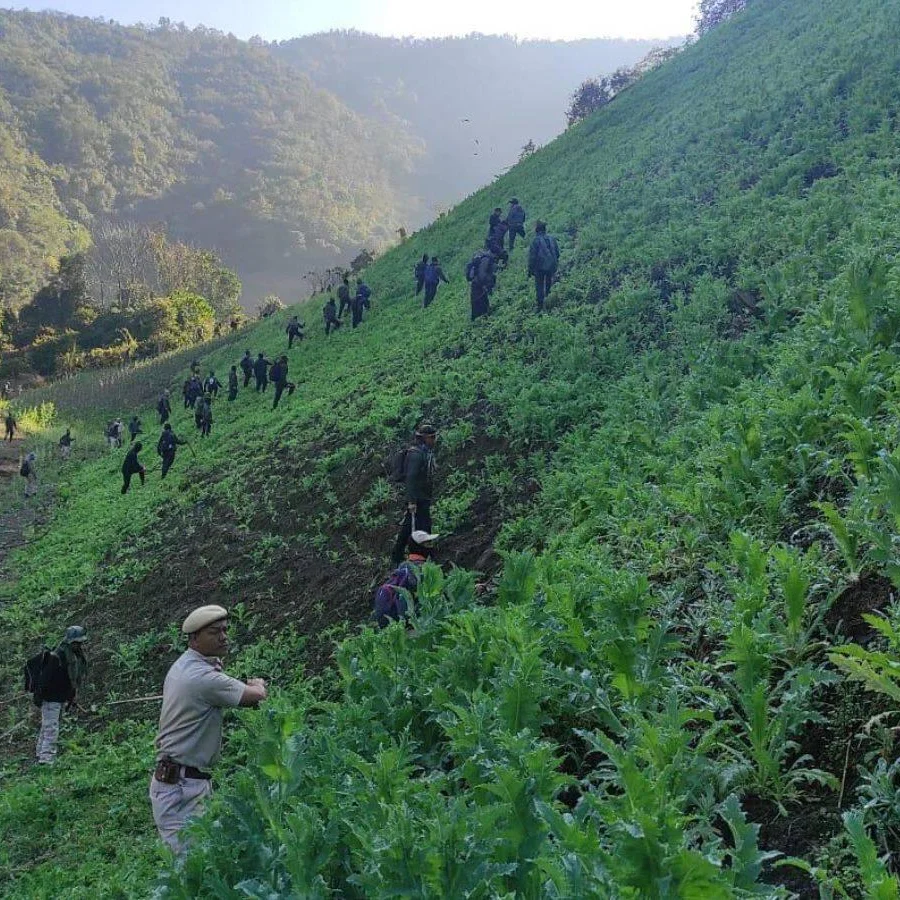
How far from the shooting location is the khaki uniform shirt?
4.40 meters

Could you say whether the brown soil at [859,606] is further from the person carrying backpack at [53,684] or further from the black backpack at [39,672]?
the black backpack at [39,672]

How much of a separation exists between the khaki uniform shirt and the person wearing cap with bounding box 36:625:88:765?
5115 millimetres

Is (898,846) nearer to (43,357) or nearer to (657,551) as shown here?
(657,551)

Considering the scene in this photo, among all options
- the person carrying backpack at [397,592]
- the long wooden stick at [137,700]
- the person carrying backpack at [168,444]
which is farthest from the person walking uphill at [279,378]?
the person carrying backpack at [397,592]

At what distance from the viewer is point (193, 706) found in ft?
14.5

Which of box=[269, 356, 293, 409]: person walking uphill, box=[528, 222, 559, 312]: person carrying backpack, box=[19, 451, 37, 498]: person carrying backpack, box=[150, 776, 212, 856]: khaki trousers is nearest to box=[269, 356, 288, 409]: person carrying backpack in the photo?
box=[269, 356, 293, 409]: person walking uphill

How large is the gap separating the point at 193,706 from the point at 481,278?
49.1 ft

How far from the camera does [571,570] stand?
6.02 meters

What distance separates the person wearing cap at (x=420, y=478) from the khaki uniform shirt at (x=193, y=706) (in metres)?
4.49

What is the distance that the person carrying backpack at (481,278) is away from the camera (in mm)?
18312

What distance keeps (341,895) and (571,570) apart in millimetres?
3299

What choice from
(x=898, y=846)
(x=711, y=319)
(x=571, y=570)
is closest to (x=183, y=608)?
(x=571, y=570)

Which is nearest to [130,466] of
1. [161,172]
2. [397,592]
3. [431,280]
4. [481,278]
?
[481,278]

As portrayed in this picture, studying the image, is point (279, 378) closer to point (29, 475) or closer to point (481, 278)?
point (481, 278)
